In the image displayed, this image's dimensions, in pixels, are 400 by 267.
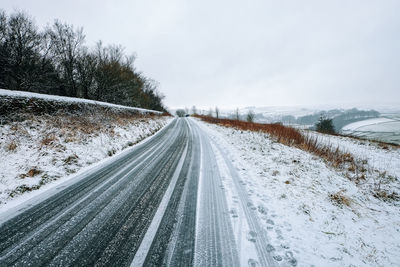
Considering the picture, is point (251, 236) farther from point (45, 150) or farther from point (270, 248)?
point (45, 150)

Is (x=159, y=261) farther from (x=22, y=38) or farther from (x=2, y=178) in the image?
(x=22, y=38)

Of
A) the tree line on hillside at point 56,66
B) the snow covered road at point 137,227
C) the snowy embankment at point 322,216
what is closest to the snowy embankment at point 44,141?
the snow covered road at point 137,227

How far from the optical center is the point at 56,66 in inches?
817

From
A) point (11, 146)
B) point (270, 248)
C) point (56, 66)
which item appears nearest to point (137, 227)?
point (270, 248)

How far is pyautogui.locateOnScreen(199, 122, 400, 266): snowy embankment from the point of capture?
200 cm

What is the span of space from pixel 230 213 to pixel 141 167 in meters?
3.21

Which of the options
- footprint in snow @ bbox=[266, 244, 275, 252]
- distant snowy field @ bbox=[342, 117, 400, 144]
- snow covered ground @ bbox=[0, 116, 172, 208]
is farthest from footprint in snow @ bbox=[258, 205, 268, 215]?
distant snowy field @ bbox=[342, 117, 400, 144]

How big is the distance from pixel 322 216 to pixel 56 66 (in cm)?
3046

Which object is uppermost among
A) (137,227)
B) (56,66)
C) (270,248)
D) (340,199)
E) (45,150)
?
(56,66)

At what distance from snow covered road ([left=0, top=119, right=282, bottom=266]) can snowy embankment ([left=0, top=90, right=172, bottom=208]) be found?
0.92 metres

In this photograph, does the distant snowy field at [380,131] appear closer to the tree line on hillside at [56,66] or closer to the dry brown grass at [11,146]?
the dry brown grass at [11,146]

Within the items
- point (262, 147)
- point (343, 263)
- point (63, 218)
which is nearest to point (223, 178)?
point (343, 263)

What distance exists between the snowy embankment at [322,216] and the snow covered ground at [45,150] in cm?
462

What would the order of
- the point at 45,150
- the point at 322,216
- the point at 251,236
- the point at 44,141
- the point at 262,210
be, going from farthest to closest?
the point at 44,141 → the point at 45,150 → the point at 262,210 → the point at 322,216 → the point at 251,236
